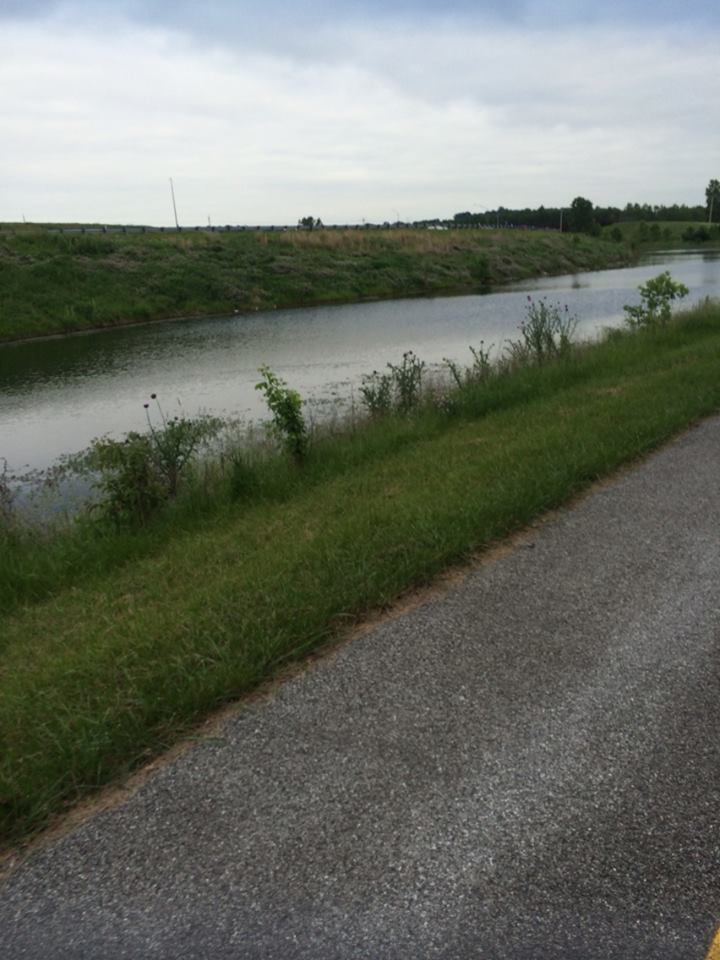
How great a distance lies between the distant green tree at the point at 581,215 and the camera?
122 metres

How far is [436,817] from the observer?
2619mm

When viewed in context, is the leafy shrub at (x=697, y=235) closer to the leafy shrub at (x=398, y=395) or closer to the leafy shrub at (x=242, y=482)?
the leafy shrub at (x=398, y=395)

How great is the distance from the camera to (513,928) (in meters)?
2.18

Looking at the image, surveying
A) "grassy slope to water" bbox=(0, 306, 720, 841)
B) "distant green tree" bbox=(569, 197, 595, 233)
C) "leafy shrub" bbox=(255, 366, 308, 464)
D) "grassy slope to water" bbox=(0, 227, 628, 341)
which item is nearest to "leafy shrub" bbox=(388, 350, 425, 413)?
"grassy slope to water" bbox=(0, 306, 720, 841)

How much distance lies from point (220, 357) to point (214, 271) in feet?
70.5

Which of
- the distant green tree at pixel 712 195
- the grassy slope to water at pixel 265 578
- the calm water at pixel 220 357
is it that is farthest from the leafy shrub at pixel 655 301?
the distant green tree at pixel 712 195

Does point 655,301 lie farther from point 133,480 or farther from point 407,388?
point 133,480

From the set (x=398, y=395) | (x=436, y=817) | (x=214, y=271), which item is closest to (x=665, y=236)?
(x=214, y=271)

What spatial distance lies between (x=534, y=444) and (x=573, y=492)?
1.33 metres

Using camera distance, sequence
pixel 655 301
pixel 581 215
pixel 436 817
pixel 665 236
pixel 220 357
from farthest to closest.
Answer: pixel 581 215, pixel 665 236, pixel 220 357, pixel 655 301, pixel 436 817

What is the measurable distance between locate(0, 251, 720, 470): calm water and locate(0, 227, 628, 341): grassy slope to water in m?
3.32

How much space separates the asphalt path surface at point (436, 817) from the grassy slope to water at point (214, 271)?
100 ft

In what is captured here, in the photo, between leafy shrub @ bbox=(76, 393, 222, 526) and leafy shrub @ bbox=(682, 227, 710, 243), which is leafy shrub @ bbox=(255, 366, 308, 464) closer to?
leafy shrub @ bbox=(76, 393, 222, 526)

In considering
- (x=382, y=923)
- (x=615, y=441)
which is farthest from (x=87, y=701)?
(x=615, y=441)
